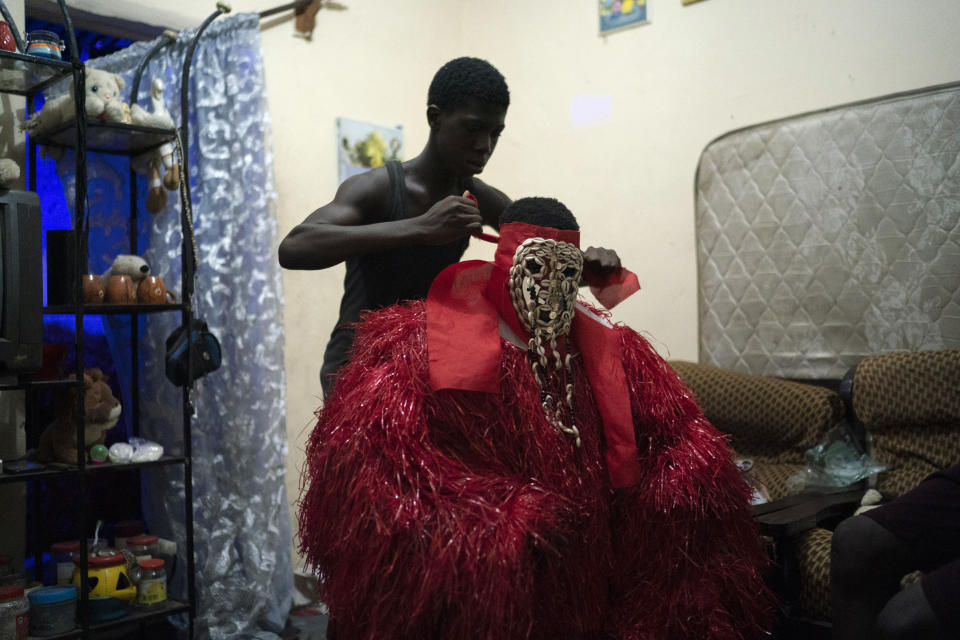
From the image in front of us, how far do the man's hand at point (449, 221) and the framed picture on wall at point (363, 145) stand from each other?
206 centimetres

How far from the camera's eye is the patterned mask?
1.26 metres

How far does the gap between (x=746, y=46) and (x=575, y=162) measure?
82 cm

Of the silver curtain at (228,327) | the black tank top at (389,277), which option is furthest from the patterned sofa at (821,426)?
the silver curtain at (228,327)

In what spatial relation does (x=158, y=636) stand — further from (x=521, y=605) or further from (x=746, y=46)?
(x=746, y=46)

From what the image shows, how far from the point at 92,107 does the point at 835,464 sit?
7.72ft

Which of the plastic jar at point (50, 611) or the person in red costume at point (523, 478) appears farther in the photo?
the plastic jar at point (50, 611)

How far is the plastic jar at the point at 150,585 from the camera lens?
92.7 inches

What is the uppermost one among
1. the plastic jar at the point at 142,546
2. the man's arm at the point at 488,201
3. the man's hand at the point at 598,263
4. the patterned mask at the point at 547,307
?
the man's arm at the point at 488,201

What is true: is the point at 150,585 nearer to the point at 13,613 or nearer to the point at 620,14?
the point at 13,613

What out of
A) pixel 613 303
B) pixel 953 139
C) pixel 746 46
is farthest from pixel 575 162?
pixel 613 303

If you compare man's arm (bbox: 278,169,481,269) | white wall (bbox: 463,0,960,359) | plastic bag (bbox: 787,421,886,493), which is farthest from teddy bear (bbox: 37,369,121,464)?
plastic bag (bbox: 787,421,886,493)

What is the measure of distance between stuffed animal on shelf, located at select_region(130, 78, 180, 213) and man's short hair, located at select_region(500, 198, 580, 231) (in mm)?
1516

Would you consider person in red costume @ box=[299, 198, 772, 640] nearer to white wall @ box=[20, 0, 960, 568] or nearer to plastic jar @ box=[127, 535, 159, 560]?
plastic jar @ box=[127, 535, 159, 560]

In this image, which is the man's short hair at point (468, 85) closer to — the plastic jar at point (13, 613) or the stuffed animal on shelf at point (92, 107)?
the stuffed animal on shelf at point (92, 107)
